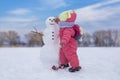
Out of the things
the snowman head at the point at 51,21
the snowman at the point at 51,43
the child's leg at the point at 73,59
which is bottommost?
the child's leg at the point at 73,59

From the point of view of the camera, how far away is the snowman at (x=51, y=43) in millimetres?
3320

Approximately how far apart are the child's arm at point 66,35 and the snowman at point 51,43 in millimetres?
205

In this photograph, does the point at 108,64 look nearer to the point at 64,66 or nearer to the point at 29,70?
the point at 64,66

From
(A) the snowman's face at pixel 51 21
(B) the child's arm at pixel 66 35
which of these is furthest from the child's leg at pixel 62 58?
(A) the snowman's face at pixel 51 21

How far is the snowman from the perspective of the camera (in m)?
3.32

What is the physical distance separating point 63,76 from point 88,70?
1.17 ft

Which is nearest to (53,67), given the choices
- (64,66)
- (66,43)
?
(64,66)

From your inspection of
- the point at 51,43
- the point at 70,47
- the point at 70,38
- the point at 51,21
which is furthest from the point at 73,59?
the point at 51,21

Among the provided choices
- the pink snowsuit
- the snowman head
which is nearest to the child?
the pink snowsuit

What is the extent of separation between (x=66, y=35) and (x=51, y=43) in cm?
30

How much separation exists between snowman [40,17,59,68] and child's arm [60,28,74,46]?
20 cm

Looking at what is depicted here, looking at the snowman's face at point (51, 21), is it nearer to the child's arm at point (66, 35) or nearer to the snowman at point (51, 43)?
the snowman at point (51, 43)

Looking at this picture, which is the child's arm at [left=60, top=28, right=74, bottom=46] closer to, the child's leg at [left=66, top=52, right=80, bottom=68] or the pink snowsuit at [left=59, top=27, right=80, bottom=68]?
the pink snowsuit at [left=59, top=27, right=80, bottom=68]

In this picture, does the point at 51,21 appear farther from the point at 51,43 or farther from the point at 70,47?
the point at 70,47
